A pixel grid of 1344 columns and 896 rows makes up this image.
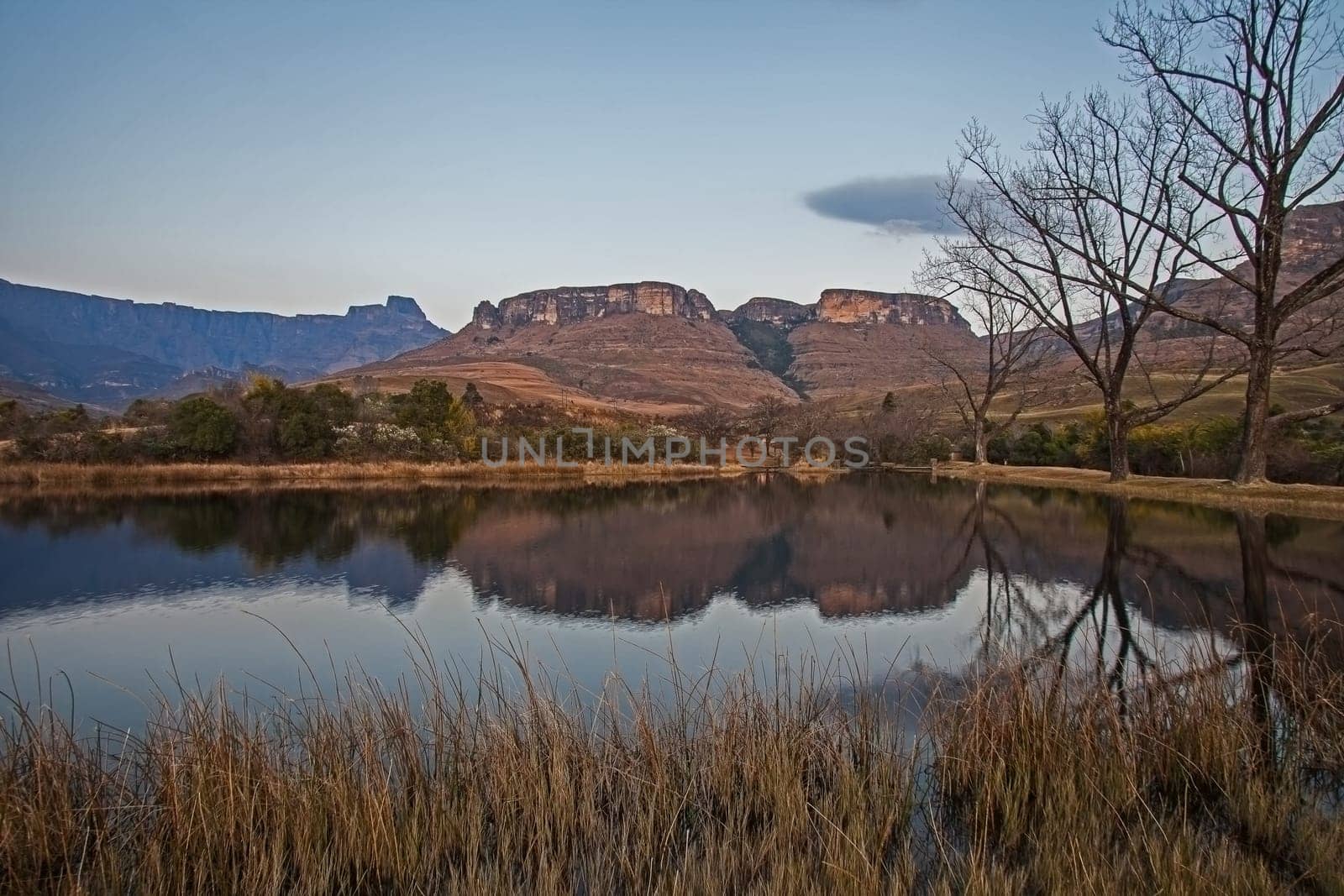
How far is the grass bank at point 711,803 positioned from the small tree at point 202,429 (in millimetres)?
41374

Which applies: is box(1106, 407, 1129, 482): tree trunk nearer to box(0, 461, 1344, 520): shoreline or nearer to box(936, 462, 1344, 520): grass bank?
box(936, 462, 1344, 520): grass bank

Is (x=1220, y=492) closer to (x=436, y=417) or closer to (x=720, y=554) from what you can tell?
(x=720, y=554)

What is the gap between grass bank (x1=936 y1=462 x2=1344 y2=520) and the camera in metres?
18.8

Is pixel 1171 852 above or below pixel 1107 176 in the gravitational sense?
below

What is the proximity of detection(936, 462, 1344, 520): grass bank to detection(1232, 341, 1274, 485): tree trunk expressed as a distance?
45 cm

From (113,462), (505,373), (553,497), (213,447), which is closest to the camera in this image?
(553,497)

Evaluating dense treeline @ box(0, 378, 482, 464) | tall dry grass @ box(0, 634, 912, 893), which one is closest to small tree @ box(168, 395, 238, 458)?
dense treeline @ box(0, 378, 482, 464)

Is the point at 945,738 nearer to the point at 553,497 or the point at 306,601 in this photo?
the point at 306,601

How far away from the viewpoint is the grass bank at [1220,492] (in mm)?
18750

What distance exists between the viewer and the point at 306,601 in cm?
1307

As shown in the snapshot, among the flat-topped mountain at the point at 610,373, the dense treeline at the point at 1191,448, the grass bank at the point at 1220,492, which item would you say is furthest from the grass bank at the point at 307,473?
the flat-topped mountain at the point at 610,373

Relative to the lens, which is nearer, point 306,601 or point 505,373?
point 306,601

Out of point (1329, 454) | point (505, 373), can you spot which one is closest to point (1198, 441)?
point (1329, 454)

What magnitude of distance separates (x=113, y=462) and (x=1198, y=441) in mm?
53150
